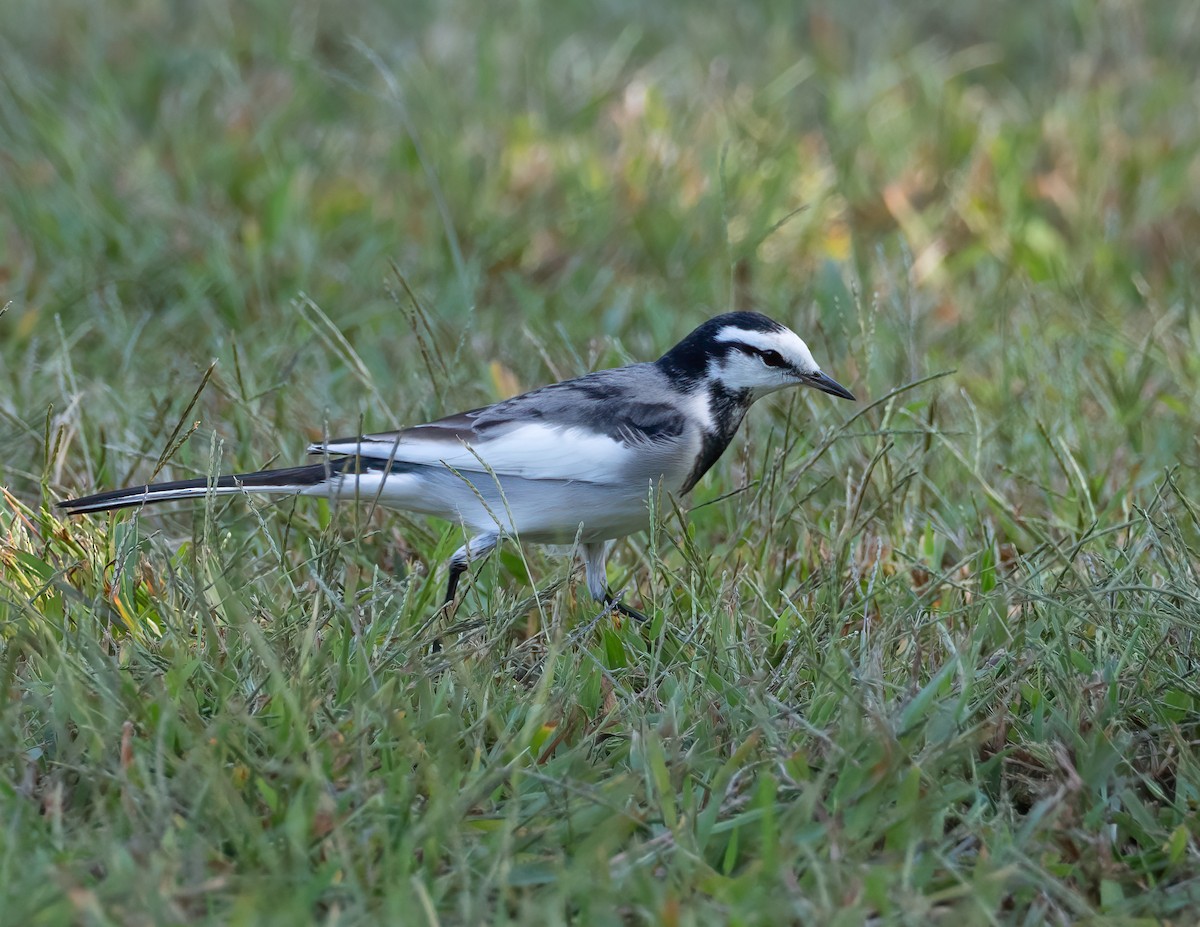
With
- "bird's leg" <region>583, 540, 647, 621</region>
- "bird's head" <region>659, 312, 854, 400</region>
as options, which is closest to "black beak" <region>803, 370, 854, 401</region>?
"bird's head" <region>659, 312, 854, 400</region>

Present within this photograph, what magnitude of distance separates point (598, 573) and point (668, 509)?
24 centimetres

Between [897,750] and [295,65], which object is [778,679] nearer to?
[897,750]

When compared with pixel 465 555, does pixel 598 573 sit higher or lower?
lower

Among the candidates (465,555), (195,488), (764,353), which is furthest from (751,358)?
(195,488)

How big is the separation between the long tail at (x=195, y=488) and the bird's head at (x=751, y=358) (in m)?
0.91

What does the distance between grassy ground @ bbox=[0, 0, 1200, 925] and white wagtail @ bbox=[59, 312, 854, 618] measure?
0.14m

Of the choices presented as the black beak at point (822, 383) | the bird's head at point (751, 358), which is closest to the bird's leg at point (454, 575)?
the bird's head at point (751, 358)

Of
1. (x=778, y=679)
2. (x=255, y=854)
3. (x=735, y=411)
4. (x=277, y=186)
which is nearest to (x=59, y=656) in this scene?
(x=255, y=854)

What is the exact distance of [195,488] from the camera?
10.9ft

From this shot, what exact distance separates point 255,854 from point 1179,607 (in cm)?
177

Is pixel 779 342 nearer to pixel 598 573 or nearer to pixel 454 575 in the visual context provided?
pixel 598 573

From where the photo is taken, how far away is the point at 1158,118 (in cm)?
672

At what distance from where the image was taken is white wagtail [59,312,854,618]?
360cm

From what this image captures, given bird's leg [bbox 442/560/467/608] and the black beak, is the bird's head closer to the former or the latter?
the black beak
